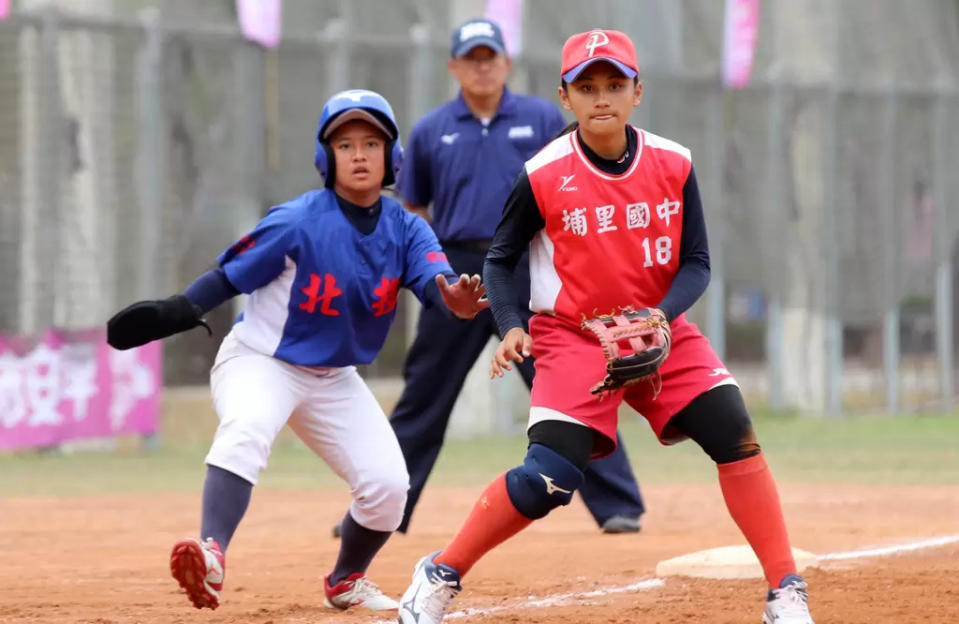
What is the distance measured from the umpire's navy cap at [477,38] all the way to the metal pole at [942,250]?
16.1 m

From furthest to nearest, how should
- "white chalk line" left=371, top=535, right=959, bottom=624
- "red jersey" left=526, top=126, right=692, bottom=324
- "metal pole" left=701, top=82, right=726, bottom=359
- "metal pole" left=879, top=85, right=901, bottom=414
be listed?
"metal pole" left=879, top=85, right=901, bottom=414, "metal pole" left=701, top=82, right=726, bottom=359, "white chalk line" left=371, top=535, right=959, bottom=624, "red jersey" left=526, top=126, right=692, bottom=324

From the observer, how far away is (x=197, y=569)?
16.3 feet

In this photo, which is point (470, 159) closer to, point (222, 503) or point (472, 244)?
point (472, 244)

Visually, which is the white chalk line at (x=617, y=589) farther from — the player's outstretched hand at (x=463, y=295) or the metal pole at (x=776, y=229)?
the metal pole at (x=776, y=229)

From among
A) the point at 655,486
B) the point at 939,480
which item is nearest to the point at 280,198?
the point at 655,486

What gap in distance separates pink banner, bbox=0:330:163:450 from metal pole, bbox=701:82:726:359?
302 inches

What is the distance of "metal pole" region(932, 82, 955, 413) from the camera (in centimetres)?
2278

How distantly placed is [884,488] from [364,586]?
242 inches

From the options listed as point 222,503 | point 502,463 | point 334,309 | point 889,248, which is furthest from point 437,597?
point 889,248

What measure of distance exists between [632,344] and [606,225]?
0.44 m

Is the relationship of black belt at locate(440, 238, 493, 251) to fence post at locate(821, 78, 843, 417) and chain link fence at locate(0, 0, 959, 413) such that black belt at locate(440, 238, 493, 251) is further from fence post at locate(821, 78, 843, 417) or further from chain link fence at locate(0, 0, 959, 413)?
fence post at locate(821, 78, 843, 417)

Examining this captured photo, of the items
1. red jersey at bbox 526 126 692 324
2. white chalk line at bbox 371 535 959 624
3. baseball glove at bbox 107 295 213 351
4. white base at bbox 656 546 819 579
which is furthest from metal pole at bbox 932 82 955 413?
baseball glove at bbox 107 295 213 351

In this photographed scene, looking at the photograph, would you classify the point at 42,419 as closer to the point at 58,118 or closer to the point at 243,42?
the point at 58,118

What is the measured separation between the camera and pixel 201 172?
53.5ft
